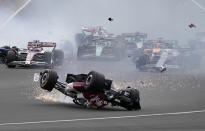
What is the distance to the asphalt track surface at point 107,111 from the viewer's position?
44.7 feet

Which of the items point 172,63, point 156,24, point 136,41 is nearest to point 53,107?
point 172,63

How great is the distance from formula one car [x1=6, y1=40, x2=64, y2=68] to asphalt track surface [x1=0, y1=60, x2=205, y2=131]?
8.52m

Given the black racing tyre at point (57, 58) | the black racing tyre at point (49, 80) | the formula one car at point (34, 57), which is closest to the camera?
the black racing tyre at point (49, 80)

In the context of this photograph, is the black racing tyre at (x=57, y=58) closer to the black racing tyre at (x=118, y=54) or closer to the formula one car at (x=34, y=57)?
the formula one car at (x=34, y=57)

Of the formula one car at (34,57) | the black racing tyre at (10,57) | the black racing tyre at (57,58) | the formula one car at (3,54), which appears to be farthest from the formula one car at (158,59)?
the formula one car at (3,54)

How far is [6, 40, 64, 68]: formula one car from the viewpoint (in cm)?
3609

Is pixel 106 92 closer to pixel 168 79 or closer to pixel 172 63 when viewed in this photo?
pixel 168 79

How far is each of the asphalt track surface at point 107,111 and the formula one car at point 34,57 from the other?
28.0 feet

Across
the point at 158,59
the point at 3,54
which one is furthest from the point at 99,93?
the point at 3,54

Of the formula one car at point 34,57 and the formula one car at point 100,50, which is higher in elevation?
the formula one car at point 100,50

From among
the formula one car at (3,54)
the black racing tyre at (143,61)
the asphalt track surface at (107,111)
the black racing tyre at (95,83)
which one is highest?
the formula one car at (3,54)

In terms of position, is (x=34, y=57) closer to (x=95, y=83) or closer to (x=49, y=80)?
(x=49, y=80)

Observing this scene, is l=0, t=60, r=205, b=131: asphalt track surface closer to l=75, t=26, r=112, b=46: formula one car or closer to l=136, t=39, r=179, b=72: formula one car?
l=136, t=39, r=179, b=72: formula one car

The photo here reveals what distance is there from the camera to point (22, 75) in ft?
102
